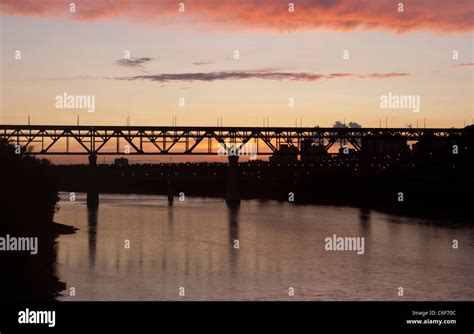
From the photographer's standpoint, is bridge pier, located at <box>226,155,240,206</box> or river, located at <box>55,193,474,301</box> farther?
bridge pier, located at <box>226,155,240,206</box>

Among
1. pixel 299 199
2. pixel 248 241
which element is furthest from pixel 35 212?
pixel 299 199

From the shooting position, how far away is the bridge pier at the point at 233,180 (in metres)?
146

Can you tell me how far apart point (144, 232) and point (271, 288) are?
42346mm

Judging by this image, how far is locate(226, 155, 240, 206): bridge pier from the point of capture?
146350 millimetres
